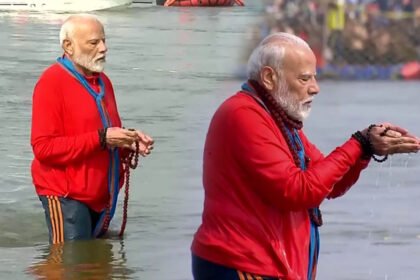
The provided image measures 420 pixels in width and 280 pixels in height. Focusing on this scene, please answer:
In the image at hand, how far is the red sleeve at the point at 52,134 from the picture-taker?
7.14 m

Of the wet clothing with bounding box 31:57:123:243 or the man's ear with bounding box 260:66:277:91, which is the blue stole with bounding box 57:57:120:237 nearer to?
the wet clothing with bounding box 31:57:123:243

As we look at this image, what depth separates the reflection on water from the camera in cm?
768

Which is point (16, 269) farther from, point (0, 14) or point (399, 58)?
point (0, 14)

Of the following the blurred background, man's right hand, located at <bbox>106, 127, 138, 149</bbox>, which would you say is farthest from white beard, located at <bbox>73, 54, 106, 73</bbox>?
the blurred background

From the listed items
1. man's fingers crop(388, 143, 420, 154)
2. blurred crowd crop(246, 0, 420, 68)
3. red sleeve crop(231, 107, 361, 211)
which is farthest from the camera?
blurred crowd crop(246, 0, 420, 68)

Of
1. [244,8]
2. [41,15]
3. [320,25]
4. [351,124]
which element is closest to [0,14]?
[41,15]

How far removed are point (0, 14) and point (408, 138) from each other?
109 ft

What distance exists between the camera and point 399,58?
76.9 feet

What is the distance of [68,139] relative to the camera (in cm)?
718

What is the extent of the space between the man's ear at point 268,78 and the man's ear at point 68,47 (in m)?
2.85

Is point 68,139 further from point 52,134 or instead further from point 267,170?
point 267,170

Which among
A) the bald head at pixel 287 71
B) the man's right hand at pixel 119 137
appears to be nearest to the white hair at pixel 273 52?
the bald head at pixel 287 71

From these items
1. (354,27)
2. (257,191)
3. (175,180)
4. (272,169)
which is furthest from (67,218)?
(354,27)

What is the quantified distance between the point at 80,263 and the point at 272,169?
3514 millimetres
